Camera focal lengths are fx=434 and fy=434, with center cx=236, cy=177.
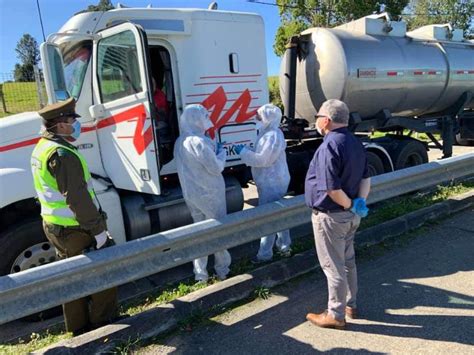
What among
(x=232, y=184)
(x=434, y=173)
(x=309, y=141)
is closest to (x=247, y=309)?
(x=232, y=184)

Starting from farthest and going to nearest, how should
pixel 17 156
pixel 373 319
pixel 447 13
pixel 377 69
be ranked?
pixel 447 13 → pixel 377 69 → pixel 17 156 → pixel 373 319

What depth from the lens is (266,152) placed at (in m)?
4.48

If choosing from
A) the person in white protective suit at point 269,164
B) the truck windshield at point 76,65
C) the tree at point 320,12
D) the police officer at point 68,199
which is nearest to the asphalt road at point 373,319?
the person in white protective suit at point 269,164

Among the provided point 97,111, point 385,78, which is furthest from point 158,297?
point 385,78

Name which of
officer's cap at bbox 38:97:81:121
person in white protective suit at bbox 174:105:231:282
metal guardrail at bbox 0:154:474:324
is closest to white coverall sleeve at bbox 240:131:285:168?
person in white protective suit at bbox 174:105:231:282

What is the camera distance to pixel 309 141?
7469 millimetres

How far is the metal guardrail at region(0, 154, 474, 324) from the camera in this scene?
9.18 ft

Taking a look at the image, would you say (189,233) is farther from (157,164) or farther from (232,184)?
(232,184)

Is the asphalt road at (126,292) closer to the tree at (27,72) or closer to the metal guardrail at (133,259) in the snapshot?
the metal guardrail at (133,259)

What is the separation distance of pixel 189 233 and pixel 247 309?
2.92 feet

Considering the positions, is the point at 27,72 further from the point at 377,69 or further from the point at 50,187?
the point at 377,69

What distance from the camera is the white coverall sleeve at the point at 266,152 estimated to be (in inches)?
177

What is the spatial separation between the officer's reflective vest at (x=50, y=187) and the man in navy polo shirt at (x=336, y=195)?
1.77 meters

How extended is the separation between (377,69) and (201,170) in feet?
13.6
